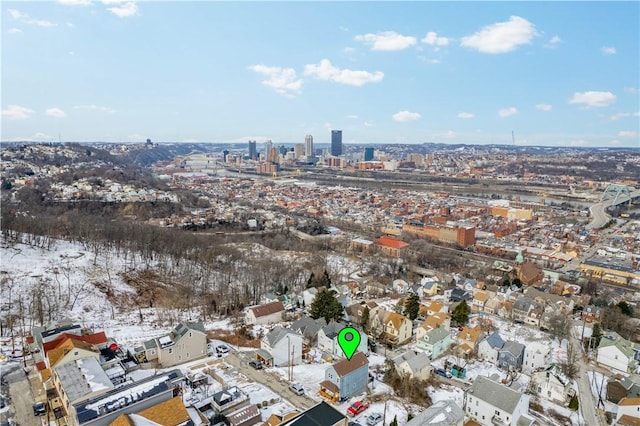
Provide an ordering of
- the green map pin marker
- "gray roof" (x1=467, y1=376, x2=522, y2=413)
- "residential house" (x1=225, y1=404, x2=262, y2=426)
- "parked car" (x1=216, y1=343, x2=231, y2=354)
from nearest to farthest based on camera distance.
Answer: "residential house" (x1=225, y1=404, x2=262, y2=426)
"gray roof" (x1=467, y1=376, x2=522, y2=413)
the green map pin marker
"parked car" (x1=216, y1=343, x2=231, y2=354)

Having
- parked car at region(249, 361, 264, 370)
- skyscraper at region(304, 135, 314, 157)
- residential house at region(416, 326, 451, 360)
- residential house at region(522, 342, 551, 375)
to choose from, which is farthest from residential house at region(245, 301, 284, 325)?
skyscraper at region(304, 135, 314, 157)

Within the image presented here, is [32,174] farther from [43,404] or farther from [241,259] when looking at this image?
[43,404]

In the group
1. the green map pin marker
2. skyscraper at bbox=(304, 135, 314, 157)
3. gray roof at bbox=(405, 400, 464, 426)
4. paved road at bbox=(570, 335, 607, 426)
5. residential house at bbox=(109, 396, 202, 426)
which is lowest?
paved road at bbox=(570, 335, 607, 426)

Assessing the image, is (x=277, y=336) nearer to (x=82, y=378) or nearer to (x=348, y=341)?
(x=348, y=341)

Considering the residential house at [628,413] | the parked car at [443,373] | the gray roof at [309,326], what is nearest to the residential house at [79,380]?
the gray roof at [309,326]

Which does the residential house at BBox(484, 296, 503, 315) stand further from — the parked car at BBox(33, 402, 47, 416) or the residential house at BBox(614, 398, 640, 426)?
the parked car at BBox(33, 402, 47, 416)
